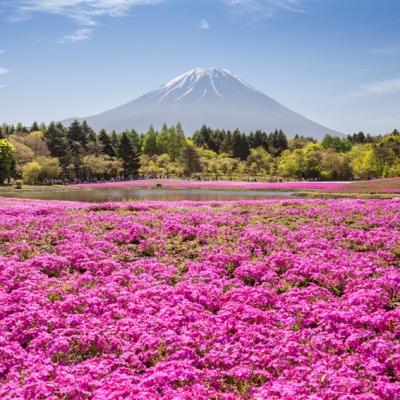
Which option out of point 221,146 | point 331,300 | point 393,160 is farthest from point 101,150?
point 331,300

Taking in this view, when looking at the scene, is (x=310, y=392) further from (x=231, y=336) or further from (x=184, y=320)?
(x=184, y=320)

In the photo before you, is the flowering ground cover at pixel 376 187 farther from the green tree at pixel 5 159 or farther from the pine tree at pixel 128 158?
the green tree at pixel 5 159

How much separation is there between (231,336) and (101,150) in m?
107

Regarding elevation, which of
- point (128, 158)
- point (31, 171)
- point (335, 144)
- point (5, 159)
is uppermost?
point (335, 144)

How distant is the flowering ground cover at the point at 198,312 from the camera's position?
25.0 feet

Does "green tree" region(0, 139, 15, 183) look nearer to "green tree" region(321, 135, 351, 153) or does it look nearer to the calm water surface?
the calm water surface

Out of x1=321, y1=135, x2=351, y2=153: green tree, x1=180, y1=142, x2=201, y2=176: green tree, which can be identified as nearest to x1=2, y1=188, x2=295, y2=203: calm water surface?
x1=180, y1=142, x2=201, y2=176: green tree

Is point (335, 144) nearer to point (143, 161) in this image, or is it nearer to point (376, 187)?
point (143, 161)

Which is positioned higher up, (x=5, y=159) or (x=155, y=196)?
(x=5, y=159)

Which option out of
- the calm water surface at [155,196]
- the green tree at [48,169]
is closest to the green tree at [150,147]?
the green tree at [48,169]

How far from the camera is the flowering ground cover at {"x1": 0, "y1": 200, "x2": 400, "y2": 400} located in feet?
25.0

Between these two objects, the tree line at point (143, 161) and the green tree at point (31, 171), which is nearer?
the green tree at point (31, 171)

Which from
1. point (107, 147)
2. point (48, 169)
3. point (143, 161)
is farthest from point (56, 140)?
point (143, 161)

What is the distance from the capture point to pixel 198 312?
1052 centimetres
